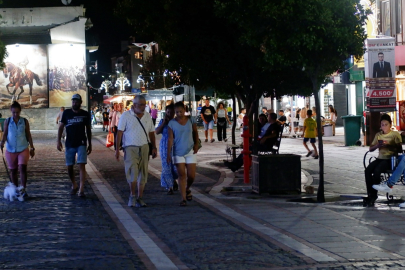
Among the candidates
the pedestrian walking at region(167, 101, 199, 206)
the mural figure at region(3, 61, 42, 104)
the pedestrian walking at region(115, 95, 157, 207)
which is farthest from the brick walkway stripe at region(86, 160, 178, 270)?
the mural figure at region(3, 61, 42, 104)

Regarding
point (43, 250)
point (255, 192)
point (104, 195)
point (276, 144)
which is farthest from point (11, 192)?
point (276, 144)

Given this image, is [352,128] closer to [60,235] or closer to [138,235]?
[138,235]

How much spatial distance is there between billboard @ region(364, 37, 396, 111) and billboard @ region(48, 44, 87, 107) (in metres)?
32.8

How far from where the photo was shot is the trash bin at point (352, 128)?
25.7 metres

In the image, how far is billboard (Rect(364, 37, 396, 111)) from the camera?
2370 cm

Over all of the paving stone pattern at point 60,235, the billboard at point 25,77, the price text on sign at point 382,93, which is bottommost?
the paving stone pattern at point 60,235

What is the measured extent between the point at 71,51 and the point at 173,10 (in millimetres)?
37816

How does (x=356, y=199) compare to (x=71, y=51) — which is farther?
(x=71, y=51)

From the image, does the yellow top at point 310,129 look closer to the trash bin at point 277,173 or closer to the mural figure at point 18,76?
the trash bin at point 277,173

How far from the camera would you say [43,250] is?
775 centimetres

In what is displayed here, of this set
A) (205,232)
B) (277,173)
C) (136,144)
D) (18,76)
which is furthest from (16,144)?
(18,76)

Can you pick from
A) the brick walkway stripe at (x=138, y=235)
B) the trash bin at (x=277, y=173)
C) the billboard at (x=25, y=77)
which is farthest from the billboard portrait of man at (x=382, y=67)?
the billboard at (x=25, y=77)

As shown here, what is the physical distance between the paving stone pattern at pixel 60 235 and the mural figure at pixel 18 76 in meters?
40.1

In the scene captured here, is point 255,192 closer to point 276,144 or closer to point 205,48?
point 276,144
